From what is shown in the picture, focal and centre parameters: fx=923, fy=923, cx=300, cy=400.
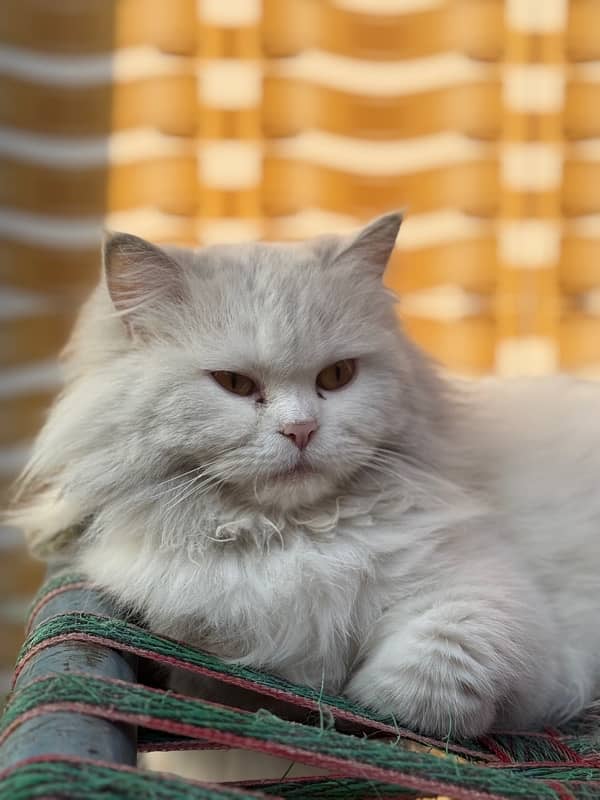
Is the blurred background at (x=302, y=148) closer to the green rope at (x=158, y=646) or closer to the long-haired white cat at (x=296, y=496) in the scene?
the long-haired white cat at (x=296, y=496)

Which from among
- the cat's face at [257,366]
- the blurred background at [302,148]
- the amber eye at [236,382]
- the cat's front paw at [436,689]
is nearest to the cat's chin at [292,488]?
the cat's face at [257,366]

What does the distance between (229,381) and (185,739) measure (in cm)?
42

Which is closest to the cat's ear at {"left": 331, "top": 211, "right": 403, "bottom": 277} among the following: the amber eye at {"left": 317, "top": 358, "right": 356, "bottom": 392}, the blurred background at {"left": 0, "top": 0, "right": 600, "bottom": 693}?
the amber eye at {"left": 317, "top": 358, "right": 356, "bottom": 392}

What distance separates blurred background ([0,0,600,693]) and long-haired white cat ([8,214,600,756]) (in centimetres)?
86

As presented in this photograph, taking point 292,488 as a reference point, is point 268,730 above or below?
below

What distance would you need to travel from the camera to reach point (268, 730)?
88 centimetres

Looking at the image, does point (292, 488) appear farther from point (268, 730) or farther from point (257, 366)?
point (268, 730)

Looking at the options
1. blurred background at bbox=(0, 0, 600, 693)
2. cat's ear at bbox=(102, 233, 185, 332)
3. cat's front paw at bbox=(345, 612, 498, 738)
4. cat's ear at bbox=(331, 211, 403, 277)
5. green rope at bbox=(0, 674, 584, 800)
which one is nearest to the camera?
green rope at bbox=(0, 674, 584, 800)

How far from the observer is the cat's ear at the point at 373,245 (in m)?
1.26

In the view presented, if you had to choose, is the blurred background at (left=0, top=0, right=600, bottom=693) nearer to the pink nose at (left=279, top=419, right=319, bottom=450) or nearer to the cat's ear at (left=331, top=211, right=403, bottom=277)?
the cat's ear at (left=331, top=211, right=403, bottom=277)

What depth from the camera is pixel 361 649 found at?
1.16 meters

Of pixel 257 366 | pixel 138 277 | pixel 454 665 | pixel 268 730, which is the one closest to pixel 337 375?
pixel 257 366

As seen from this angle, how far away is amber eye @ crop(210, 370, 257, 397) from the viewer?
1152 millimetres

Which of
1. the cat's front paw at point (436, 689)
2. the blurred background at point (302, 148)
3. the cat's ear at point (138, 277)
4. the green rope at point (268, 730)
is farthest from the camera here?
the blurred background at point (302, 148)
